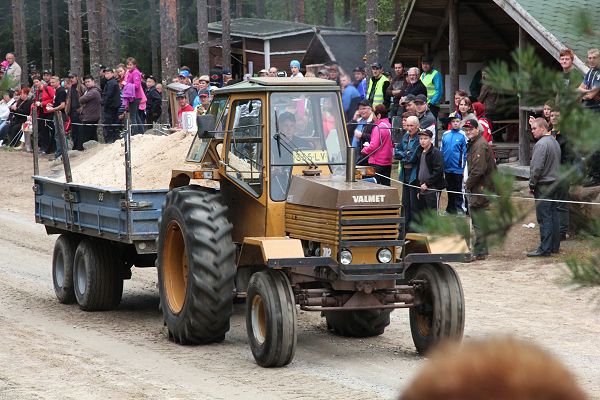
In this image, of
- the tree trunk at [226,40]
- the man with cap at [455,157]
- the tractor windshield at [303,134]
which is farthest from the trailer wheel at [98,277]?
the tree trunk at [226,40]

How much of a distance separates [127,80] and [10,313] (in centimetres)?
1510

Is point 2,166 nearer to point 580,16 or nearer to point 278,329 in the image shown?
point 278,329

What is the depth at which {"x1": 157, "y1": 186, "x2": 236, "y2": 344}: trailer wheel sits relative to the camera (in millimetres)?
9586

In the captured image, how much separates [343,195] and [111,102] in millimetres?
17507

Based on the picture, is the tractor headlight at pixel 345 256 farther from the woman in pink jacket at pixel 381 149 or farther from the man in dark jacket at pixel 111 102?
the man in dark jacket at pixel 111 102

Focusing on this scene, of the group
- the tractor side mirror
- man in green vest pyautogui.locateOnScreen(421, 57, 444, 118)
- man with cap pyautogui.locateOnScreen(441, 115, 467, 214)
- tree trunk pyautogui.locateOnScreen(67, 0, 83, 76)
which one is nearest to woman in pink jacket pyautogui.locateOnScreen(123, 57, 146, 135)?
man in green vest pyautogui.locateOnScreen(421, 57, 444, 118)

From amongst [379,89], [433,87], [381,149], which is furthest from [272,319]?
[379,89]

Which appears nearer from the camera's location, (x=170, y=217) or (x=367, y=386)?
(x=367, y=386)

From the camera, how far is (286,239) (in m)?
9.62

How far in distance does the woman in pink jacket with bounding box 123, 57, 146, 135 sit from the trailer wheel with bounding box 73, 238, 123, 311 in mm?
14030

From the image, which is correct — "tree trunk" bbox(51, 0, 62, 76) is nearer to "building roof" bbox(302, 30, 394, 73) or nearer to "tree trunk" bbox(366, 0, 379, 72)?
"building roof" bbox(302, 30, 394, 73)

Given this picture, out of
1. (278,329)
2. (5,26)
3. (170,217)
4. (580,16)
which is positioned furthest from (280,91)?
(5,26)

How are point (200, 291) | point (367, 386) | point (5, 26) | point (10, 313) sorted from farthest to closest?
point (5, 26)
point (10, 313)
point (200, 291)
point (367, 386)

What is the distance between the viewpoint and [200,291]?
9664 mm
